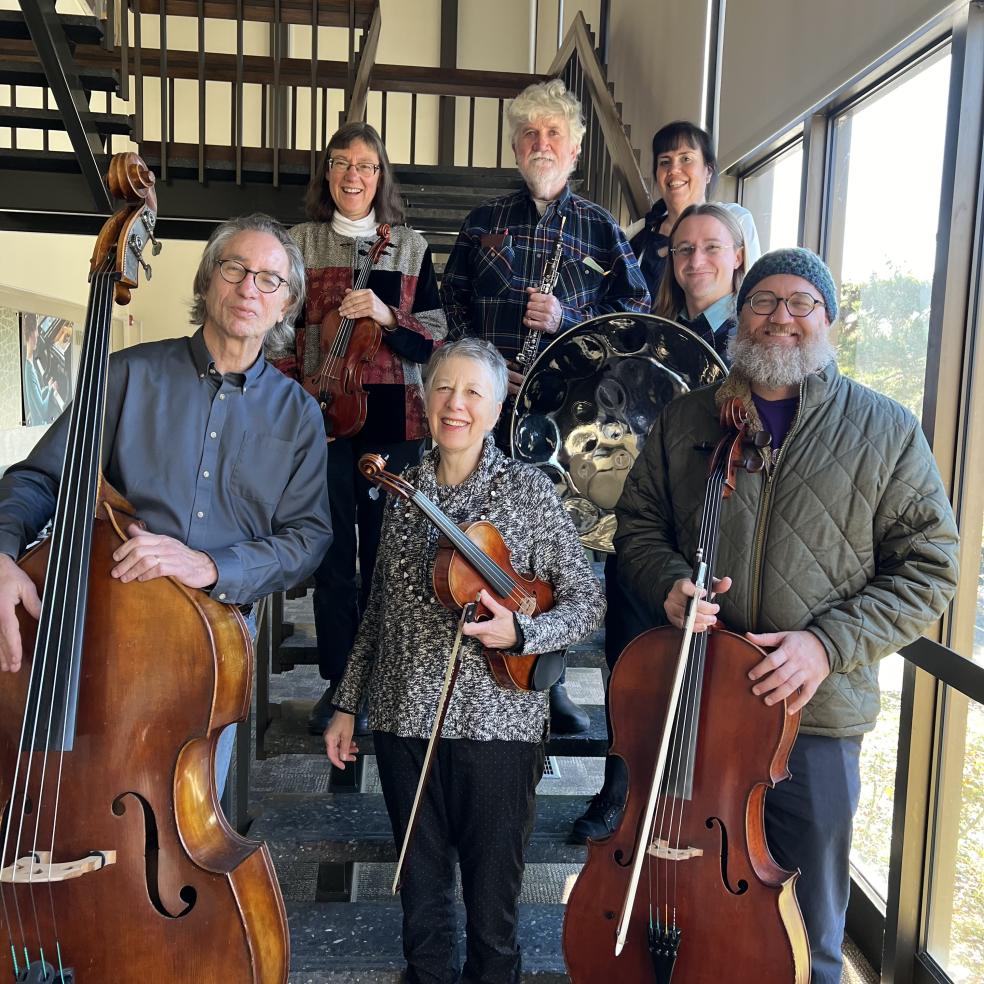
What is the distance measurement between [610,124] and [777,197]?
1535 millimetres

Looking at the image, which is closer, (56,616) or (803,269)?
(56,616)

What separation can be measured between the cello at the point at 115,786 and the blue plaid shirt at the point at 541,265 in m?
1.23

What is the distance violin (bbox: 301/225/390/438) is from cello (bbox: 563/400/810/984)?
38.4 inches

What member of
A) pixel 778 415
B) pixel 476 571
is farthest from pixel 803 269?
pixel 476 571

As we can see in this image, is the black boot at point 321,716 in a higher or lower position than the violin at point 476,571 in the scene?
lower

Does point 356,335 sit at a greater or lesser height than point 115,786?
greater

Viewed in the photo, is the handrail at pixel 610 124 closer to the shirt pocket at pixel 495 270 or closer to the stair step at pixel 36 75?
the shirt pocket at pixel 495 270

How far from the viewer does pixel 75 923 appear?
3.96 ft

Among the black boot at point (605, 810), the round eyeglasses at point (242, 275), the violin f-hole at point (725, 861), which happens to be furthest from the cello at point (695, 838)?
the round eyeglasses at point (242, 275)

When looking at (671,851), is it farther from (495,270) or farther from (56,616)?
(495,270)

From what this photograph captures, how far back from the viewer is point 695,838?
1.38 metres

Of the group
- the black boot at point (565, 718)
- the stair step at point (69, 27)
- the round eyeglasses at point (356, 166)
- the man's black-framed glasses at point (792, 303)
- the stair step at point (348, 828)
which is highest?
the stair step at point (69, 27)

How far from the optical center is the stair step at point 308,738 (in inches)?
95.0

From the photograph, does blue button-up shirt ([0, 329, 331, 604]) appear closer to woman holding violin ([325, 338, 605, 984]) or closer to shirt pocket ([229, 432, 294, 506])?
shirt pocket ([229, 432, 294, 506])
